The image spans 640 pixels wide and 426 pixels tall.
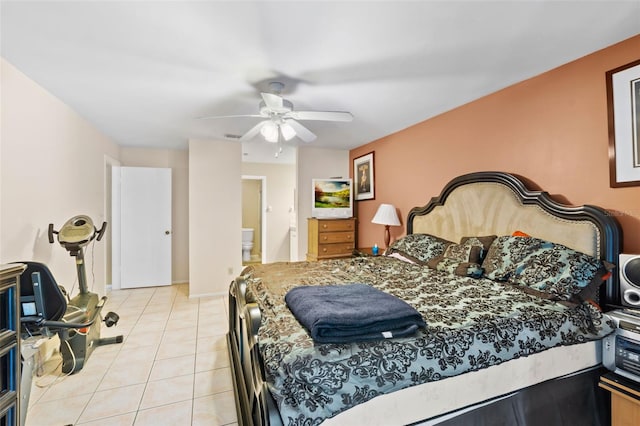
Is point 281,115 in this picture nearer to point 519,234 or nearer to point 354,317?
point 354,317

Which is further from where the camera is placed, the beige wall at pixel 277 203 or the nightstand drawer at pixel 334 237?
the beige wall at pixel 277 203

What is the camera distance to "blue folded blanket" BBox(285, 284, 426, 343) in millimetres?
1238

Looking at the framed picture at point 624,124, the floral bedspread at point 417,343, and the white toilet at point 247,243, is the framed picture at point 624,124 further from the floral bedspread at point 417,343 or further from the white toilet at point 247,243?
the white toilet at point 247,243

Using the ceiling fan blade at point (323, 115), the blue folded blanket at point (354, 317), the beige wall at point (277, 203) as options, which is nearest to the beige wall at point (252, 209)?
the beige wall at point (277, 203)

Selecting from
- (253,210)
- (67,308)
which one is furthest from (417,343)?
(253,210)

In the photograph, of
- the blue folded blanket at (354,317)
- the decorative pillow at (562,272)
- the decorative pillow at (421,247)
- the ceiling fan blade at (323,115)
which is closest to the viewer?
the blue folded blanket at (354,317)

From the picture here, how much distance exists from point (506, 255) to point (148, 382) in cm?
291

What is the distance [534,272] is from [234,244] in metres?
3.87

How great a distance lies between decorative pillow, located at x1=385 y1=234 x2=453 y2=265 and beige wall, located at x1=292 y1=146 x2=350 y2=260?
200 cm

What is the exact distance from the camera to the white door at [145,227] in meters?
4.77

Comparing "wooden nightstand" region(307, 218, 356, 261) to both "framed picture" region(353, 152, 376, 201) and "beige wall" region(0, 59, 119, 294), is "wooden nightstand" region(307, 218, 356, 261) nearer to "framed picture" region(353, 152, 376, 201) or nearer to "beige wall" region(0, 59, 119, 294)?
"framed picture" region(353, 152, 376, 201)

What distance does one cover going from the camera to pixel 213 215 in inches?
177

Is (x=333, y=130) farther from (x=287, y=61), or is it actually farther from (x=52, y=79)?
(x=52, y=79)

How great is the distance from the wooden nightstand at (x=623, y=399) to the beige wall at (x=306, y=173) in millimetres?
3817
